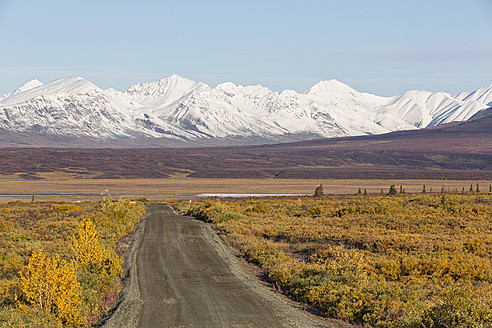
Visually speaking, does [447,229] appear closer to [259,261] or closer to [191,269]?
[259,261]

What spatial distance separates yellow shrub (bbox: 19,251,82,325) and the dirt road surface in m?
1.24

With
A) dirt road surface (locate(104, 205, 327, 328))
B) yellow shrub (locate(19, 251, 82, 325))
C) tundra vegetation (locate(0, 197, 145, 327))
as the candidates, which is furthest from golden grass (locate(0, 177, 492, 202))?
yellow shrub (locate(19, 251, 82, 325))

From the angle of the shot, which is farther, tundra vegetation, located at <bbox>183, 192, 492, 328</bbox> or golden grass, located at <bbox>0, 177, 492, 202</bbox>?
golden grass, located at <bbox>0, 177, 492, 202</bbox>

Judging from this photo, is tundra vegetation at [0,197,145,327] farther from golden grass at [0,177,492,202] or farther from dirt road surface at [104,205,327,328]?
golden grass at [0,177,492,202]

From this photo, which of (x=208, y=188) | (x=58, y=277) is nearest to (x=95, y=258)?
(x=58, y=277)

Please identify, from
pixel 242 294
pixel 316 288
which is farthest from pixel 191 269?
pixel 316 288

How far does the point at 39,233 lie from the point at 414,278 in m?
25.6

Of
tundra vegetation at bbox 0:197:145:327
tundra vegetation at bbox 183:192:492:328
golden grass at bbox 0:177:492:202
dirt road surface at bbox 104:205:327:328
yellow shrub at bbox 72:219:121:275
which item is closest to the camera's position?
tundra vegetation at bbox 0:197:145:327

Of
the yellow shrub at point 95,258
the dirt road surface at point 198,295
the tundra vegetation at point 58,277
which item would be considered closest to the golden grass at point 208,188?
the tundra vegetation at point 58,277

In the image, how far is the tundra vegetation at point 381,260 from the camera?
14992mm

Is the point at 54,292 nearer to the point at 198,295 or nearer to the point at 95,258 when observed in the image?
the point at 198,295

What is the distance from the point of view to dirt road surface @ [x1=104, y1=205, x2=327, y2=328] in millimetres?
15164

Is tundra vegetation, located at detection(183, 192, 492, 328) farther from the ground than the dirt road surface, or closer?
farther from the ground

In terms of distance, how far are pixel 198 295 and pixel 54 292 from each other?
5.18 m
